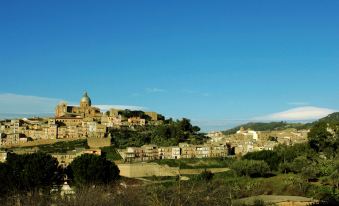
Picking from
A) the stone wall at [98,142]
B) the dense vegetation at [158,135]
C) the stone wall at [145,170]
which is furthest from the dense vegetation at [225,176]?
the stone wall at [98,142]

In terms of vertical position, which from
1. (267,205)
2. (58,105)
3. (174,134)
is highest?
(58,105)

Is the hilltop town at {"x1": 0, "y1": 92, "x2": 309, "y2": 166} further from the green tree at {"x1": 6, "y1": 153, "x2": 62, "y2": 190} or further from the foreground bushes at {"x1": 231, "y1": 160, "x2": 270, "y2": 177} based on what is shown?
the foreground bushes at {"x1": 231, "y1": 160, "x2": 270, "y2": 177}

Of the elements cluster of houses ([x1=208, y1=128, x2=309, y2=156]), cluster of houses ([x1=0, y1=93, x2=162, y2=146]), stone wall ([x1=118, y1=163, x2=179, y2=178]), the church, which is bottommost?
stone wall ([x1=118, y1=163, x2=179, y2=178])

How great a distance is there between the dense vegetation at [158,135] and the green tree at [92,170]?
93.1 ft

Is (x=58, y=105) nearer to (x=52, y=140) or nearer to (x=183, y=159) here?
(x=52, y=140)

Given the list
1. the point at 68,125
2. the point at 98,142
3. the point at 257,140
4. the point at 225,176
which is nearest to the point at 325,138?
the point at 225,176

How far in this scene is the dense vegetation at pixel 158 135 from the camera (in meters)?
77.6

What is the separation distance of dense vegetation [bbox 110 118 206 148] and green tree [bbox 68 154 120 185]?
2837cm

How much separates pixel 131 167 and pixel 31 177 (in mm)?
17296

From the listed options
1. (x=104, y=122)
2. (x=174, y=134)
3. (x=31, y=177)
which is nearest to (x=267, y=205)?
(x=31, y=177)

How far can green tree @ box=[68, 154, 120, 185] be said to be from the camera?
44.9m

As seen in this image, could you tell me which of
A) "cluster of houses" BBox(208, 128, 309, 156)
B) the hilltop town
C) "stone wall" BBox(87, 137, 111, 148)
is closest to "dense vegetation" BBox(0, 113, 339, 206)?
the hilltop town

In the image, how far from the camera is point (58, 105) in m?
105

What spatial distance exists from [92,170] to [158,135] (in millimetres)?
35985
